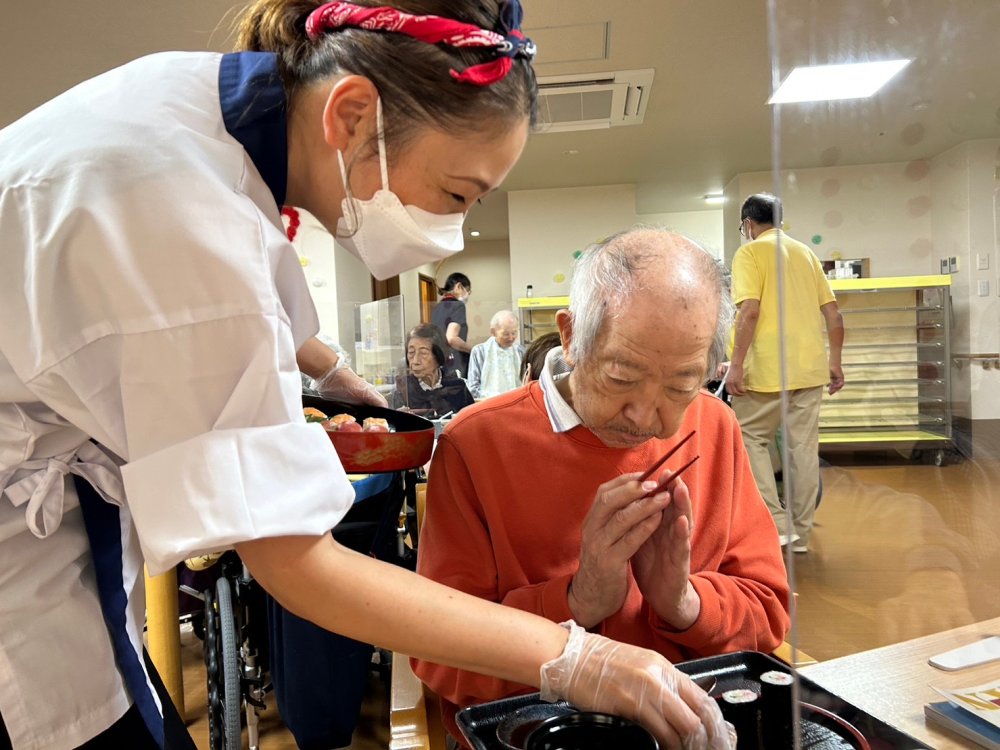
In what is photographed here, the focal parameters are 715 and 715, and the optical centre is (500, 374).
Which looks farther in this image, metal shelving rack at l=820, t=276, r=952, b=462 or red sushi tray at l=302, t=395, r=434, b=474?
red sushi tray at l=302, t=395, r=434, b=474

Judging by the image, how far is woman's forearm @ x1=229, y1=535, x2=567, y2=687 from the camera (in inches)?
24.6

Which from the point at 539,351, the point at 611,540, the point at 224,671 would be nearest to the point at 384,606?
the point at 611,540

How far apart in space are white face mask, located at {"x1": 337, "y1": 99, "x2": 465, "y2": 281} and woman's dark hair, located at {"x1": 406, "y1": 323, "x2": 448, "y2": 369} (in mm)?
3060

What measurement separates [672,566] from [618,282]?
44cm

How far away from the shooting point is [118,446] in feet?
2.03

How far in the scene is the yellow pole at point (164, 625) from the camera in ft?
5.42

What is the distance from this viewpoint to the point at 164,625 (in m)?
A: 1.68

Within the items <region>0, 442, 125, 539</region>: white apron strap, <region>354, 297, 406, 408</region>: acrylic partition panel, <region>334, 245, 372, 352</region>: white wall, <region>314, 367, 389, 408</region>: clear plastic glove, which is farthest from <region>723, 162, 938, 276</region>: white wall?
<region>334, 245, 372, 352</region>: white wall

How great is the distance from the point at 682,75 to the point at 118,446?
5166mm

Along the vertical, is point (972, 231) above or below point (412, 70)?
below

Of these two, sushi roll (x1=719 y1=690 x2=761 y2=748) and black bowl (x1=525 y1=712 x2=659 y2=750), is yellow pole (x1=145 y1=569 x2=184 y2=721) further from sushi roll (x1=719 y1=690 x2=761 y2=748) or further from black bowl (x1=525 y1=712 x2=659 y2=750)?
sushi roll (x1=719 y1=690 x2=761 y2=748)

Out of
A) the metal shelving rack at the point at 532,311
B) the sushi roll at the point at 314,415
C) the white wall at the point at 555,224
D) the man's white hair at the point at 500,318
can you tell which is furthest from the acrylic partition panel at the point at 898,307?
the white wall at the point at 555,224

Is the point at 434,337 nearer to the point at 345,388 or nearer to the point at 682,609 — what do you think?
the point at 345,388

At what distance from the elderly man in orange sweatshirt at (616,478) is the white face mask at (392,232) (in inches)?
13.7
